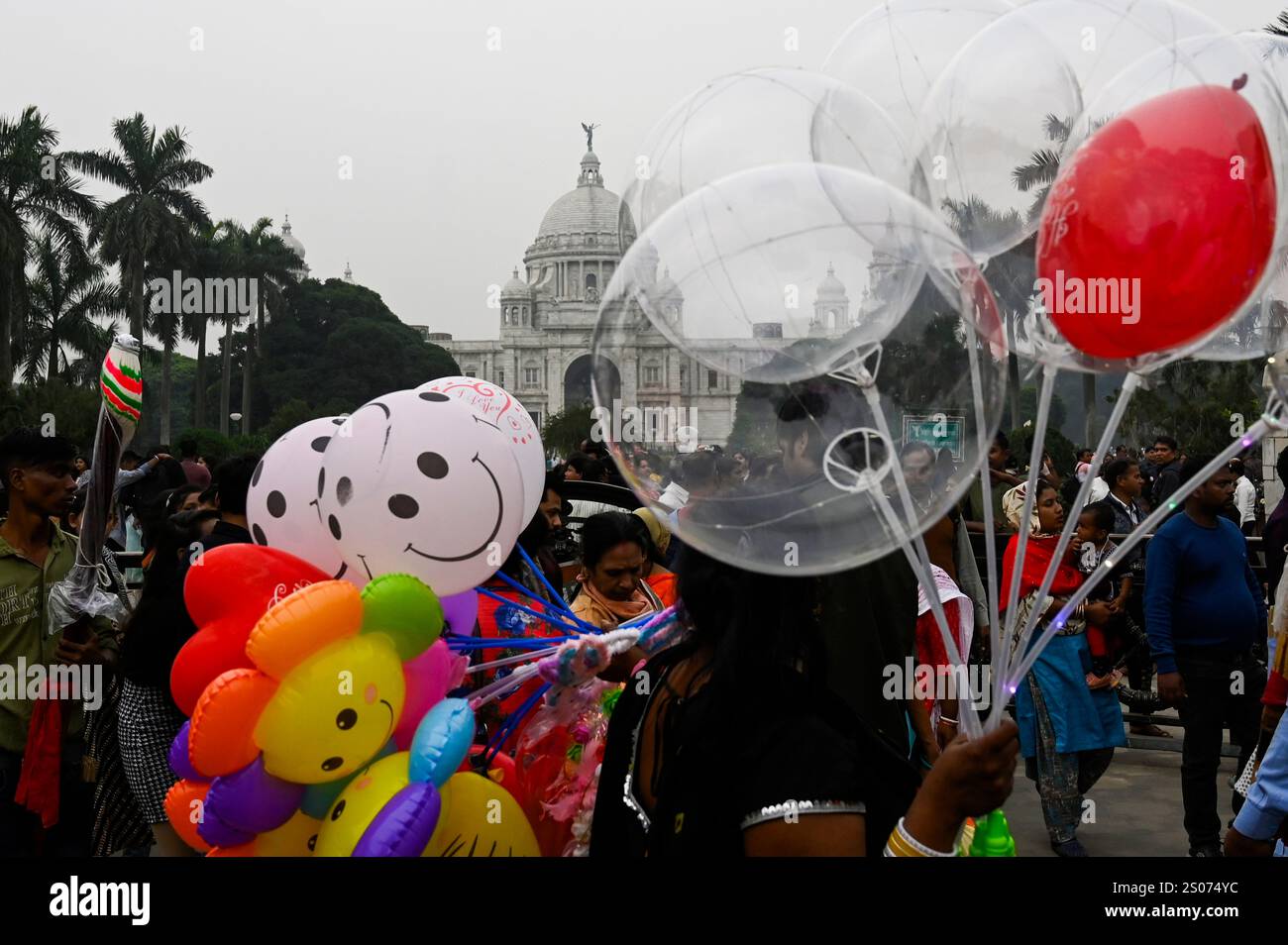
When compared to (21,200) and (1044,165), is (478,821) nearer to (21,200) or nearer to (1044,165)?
(1044,165)

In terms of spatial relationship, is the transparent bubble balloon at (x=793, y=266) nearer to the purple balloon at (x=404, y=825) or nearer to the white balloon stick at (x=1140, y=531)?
the white balloon stick at (x=1140, y=531)

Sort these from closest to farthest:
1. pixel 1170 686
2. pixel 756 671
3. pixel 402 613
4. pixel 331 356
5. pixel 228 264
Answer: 1. pixel 756 671
2. pixel 402 613
3. pixel 1170 686
4. pixel 228 264
5. pixel 331 356

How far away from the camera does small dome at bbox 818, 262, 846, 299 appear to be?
6.82ft

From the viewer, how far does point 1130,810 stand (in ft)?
19.9

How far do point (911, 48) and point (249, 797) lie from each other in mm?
1982

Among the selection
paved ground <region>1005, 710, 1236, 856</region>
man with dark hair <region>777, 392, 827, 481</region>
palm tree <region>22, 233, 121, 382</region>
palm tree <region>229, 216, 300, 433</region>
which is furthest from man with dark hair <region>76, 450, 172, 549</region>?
palm tree <region>229, 216, 300, 433</region>

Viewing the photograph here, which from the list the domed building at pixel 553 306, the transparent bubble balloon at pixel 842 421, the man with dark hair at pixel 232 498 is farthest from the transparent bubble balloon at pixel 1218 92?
the domed building at pixel 553 306

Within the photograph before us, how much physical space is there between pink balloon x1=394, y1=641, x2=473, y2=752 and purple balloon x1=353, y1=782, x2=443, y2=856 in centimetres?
23

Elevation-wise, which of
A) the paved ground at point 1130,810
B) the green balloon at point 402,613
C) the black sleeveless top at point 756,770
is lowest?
the paved ground at point 1130,810

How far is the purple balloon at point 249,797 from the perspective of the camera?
269 cm

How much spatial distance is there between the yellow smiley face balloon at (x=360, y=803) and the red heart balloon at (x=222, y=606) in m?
0.38

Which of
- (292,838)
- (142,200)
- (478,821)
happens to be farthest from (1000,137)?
(142,200)
